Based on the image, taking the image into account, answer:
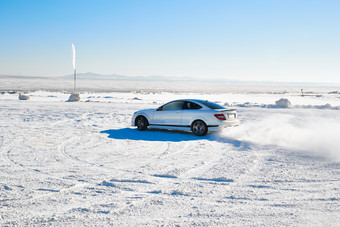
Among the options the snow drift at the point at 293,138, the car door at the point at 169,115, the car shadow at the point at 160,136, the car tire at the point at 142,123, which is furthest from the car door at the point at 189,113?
the car tire at the point at 142,123

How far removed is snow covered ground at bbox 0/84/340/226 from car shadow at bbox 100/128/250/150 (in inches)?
3.0

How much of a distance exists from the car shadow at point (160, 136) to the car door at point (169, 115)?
420mm

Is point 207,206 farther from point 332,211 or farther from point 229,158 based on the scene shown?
point 229,158

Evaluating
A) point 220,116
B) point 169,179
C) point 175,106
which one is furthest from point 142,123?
point 169,179

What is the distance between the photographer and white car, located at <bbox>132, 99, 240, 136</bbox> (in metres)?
13.2

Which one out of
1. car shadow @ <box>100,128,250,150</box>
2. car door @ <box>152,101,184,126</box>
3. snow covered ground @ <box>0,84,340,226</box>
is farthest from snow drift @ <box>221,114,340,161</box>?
car door @ <box>152,101,184,126</box>

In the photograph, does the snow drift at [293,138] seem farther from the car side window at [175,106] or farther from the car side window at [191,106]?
the car side window at [175,106]

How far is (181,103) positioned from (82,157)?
591 centimetres

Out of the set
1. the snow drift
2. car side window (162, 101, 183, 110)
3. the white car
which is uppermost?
car side window (162, 101, 183, 110)

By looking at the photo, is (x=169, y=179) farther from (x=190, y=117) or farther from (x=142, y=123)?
(x=142, y=123)

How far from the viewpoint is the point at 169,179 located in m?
7.00

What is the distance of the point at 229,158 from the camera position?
9180 mm

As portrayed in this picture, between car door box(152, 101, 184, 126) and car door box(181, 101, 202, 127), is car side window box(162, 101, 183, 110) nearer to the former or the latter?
car door box(152, 101, 184, 126)

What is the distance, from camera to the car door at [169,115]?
1398 centimetres
